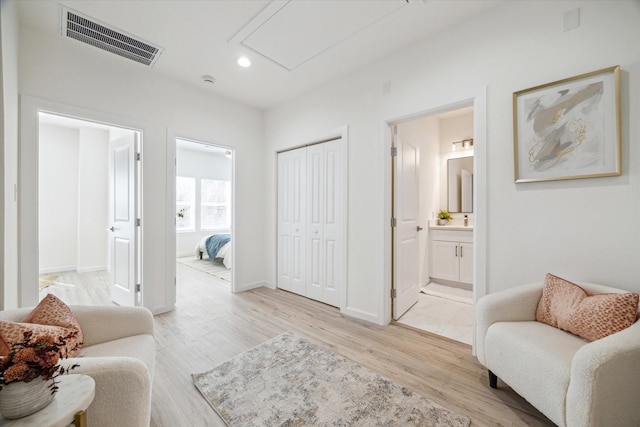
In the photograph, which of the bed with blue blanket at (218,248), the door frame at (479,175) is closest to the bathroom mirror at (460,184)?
the door frame at (479,175)

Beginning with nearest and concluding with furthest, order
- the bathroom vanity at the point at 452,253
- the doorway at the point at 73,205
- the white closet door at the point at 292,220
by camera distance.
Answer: the white closet door at the point at 292,220
the bathroom vanity at the point at 452,253
the doorway at the point at 73,205

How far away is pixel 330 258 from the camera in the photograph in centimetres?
329

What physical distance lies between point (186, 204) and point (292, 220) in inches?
178

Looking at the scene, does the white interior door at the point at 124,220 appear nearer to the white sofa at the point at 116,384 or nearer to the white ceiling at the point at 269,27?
the white ceiling at the point at 269,27

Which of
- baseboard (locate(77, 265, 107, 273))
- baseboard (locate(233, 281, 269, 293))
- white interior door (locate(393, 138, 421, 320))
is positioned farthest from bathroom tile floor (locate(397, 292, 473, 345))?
baseboard (locate(77, 265, 107, 273))

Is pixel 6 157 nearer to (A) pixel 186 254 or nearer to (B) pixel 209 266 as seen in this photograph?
(B) pixel 209 266

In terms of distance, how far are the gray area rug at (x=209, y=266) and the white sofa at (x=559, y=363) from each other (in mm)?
3925

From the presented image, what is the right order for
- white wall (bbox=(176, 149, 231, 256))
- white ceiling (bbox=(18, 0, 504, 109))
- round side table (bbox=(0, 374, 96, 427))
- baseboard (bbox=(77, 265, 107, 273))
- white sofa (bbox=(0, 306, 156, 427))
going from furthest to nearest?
white wall (bbox=(176, 149, 231, 256)), baseboard (bbox=(77, 265, 107, 273)), white ceiling (bbox=(18, 0, 504, 109)), white sofa (bbox=(0, 306, 156, 427)), round side table (bbox=(0, 374, 96, 427))

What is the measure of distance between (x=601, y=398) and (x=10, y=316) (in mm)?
2812

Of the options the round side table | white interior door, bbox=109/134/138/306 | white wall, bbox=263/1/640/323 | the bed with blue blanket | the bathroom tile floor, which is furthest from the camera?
the bed with blue blanket

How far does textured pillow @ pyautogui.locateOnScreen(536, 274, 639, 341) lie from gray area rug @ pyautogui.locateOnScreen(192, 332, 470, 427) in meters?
0.82

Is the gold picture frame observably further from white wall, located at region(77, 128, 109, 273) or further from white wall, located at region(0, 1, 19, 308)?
white wall, located at region(77, 128, 109, 273)

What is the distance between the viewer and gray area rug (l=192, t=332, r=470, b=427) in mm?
1478

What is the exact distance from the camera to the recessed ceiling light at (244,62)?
270 centimetres
